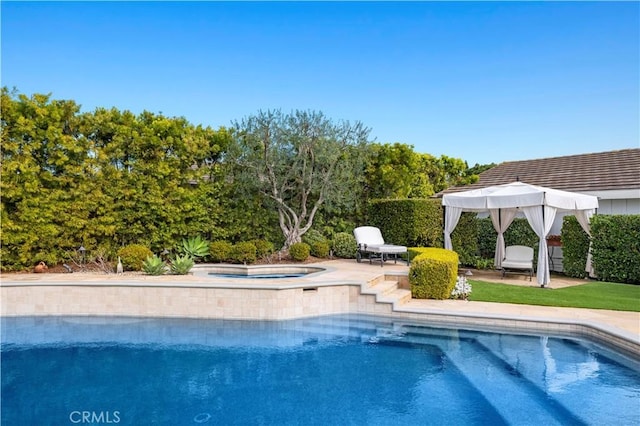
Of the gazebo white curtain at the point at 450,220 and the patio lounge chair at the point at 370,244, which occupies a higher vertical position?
the gazebo white curtain at the point at 450,220

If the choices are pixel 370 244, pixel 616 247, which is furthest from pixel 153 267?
pixel 616 247

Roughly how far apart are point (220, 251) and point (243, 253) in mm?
848

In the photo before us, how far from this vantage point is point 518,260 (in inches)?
540

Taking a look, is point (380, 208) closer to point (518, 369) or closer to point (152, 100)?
point (152, 100)

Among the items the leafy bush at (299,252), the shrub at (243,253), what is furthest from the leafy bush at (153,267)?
the leafy bush at (299,252)

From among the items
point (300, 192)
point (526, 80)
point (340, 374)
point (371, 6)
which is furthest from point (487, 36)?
point (340, 374)

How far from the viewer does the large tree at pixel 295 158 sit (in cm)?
1548

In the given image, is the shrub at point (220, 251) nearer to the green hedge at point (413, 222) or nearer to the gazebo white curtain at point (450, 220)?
the green hedge at point (413, 222)

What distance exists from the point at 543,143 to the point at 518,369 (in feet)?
62.8

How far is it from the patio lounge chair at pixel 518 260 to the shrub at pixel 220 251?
9.43m

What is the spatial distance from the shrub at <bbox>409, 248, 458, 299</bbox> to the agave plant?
773cm

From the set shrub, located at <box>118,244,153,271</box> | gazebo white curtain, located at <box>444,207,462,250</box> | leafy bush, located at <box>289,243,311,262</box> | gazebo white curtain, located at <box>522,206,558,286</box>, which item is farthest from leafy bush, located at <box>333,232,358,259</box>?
shrub, located at <box>118,244,153,271</box>

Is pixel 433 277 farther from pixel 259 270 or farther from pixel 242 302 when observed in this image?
pixel 259 270

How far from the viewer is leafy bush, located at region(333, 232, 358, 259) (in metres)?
16.6
